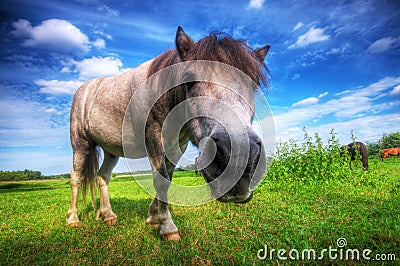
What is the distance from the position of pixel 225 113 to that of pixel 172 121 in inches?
56.1

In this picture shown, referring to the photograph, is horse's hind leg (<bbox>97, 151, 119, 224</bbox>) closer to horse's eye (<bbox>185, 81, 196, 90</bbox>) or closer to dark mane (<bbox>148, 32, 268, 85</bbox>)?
horse's eye (<bbox>185, 81, 196, 90</bbox>)

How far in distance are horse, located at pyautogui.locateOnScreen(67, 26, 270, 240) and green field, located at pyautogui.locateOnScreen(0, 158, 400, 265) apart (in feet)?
1.52

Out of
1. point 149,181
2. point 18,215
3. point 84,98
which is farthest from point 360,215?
point 18,215

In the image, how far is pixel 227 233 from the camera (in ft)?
10.7

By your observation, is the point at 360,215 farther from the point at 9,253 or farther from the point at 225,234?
the point at 9,253

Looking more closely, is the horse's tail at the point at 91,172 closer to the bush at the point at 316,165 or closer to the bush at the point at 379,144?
the bush at the point at 316,165

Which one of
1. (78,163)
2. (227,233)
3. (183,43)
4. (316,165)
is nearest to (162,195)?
(227,233)

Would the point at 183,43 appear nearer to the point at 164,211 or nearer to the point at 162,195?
the point at 162,195

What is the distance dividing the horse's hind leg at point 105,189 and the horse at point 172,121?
0.02 m

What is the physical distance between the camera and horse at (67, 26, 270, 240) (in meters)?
1.80

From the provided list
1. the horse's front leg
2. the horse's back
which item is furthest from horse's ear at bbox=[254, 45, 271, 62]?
the horse's front leg

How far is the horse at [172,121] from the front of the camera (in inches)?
71.1

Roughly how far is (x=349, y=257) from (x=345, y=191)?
12.9 feet

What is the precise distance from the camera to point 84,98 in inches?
193
